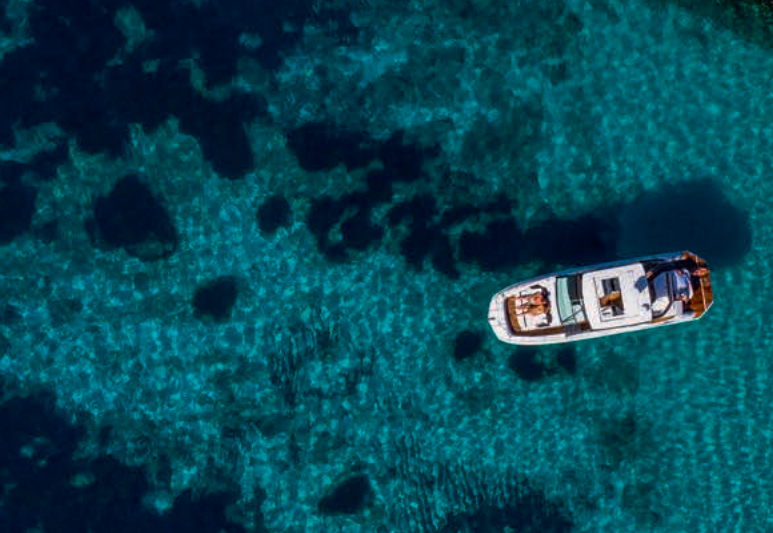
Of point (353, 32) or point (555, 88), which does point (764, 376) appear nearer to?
point (555, 88)

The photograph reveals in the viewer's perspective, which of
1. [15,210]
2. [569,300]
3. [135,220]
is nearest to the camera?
[569,300]

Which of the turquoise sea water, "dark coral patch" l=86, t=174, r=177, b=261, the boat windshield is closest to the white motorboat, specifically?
the boat windshield

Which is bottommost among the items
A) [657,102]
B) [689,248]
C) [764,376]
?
[764,376]

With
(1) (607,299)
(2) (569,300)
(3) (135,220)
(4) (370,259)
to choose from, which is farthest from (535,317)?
(3) (135,220)

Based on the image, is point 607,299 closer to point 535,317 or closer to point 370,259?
point 535,317

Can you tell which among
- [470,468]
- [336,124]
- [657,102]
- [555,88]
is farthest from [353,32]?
[470,468]

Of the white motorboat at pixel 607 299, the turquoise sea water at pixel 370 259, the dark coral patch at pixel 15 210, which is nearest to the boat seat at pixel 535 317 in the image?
the white motorboat at pixel 607 299

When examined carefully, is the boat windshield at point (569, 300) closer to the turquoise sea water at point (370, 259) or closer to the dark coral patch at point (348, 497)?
the turquoise sea water at point (370, 259)
